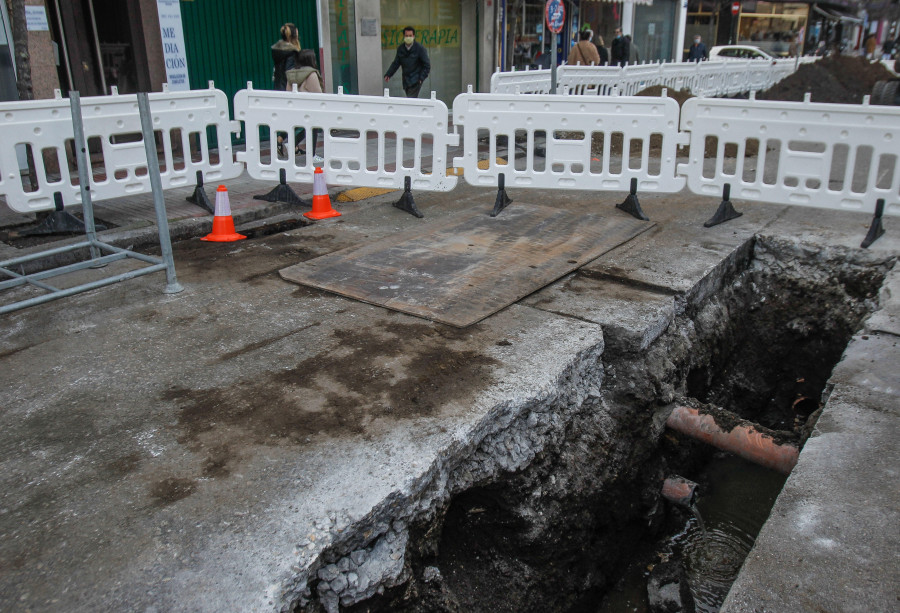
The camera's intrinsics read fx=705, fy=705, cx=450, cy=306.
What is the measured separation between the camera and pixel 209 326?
4.28m

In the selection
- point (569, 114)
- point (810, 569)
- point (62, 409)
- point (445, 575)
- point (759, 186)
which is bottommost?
point (445, 575)

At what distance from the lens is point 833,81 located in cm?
1722

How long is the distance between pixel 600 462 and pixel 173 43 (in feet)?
30.5

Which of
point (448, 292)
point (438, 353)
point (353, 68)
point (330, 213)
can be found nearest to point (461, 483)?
point (438, 353)

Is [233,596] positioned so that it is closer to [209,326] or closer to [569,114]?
[209,326]

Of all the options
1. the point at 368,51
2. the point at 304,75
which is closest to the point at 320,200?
→ the point at 304,75

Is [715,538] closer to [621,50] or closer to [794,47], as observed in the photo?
[621,50]

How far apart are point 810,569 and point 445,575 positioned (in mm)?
1465

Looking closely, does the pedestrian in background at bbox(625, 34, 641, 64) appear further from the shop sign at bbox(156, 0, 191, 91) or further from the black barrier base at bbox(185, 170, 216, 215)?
the black barrier base at bbox(185, 170, 216, 215)

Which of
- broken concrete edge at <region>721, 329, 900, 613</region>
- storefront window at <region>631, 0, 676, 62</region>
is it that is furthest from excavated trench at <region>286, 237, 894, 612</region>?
storefront window at <region>631, 0, 676, 62</region>

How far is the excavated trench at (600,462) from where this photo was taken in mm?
2762

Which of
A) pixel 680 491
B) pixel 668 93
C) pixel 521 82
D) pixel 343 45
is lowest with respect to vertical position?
pixel 680 491

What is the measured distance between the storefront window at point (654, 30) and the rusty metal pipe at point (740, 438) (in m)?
22.6

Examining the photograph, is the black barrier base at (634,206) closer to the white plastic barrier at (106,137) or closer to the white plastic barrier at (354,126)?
the white plastic barrier at (354,126)
